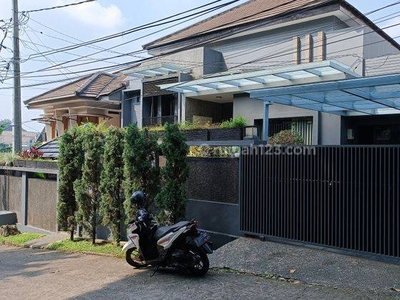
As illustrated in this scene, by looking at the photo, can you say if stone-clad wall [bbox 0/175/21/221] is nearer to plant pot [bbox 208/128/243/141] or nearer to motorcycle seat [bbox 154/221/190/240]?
plant pot [bbox 208/128/243/141]

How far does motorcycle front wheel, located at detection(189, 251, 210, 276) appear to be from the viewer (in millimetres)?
5707

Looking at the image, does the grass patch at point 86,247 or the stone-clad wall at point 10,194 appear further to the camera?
the stone-clad wall at point 10,194

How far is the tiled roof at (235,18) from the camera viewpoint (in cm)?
1575

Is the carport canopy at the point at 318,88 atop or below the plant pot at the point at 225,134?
atop

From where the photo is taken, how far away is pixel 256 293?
16.1 ft

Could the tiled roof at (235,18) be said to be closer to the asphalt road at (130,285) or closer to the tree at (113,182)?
the tree at (113,182)

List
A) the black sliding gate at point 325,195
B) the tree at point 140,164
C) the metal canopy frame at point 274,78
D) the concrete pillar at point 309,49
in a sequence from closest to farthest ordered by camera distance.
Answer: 1. the black sliding gate at point 325,195
2. the tree at point 140,164
3. the metal canopy frame at point 274,78
4. the concrete pillar at point 309,49

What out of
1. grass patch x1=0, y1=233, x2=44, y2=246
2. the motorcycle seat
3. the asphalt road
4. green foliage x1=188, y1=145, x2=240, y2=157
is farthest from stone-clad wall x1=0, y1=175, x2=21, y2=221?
the motorcycle seat

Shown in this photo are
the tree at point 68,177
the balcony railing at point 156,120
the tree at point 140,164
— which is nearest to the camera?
the tree at point 140,164

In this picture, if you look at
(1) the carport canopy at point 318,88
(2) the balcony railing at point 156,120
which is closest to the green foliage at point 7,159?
(1) the carport canopy at point 318,88

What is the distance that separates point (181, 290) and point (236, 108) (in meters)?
11.8

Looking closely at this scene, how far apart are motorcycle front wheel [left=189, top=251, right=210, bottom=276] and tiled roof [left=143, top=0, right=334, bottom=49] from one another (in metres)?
11.6

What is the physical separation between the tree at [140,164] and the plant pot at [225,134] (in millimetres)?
3150

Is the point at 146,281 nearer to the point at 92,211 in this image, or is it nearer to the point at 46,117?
the point at 92,211
